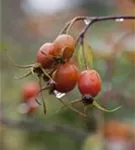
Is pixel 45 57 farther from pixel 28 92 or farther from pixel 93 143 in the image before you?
pixel 28 92

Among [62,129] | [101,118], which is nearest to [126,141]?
[101,118]

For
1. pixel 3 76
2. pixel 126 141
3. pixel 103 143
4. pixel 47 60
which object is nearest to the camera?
pixel 47 60

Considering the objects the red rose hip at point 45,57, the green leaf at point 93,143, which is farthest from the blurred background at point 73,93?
the red rose hip at point 45,57

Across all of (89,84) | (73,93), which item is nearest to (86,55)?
(89,84)

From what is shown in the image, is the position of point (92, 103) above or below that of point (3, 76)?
above

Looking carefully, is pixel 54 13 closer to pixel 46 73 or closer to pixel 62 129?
pixel 62 129

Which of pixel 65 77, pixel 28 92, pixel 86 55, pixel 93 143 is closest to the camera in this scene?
pixel 65 77

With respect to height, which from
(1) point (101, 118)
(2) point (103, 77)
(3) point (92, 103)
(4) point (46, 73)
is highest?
(4) point (46, 73)
